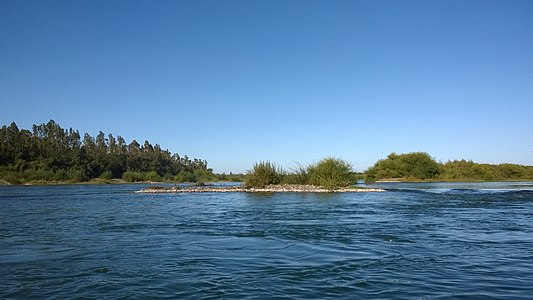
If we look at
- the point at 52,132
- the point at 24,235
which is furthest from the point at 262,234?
the point at 52,132

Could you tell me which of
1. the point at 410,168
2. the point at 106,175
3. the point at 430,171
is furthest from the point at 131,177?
the point at 430,171

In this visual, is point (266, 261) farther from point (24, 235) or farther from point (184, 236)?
point (24, 235)

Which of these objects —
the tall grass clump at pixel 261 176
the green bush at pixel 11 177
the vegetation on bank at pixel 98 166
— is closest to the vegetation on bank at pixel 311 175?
the tall grass clump at pixel 261 176

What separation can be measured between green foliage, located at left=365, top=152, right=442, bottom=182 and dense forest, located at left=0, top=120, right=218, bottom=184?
3994 centimetres

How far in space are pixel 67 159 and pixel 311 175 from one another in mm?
80129

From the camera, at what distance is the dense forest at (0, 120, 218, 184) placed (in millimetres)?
98312

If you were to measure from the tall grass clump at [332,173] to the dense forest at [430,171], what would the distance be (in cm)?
4314

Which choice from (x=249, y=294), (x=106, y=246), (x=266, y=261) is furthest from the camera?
(x=106, y=246)

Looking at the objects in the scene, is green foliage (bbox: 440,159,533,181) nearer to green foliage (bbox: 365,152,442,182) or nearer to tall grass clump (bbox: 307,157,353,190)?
green foliage (bbox: 365,152,442,182)

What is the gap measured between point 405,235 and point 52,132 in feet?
417

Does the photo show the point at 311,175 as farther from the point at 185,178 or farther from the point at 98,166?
the point at 98,166

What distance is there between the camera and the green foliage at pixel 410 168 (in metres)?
89.0

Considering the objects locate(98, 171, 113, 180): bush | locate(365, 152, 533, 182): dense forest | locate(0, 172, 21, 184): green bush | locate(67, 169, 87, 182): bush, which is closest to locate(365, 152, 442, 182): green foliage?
locate(365, 152, 533, 182): dense forest

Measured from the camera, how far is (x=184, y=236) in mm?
13516
